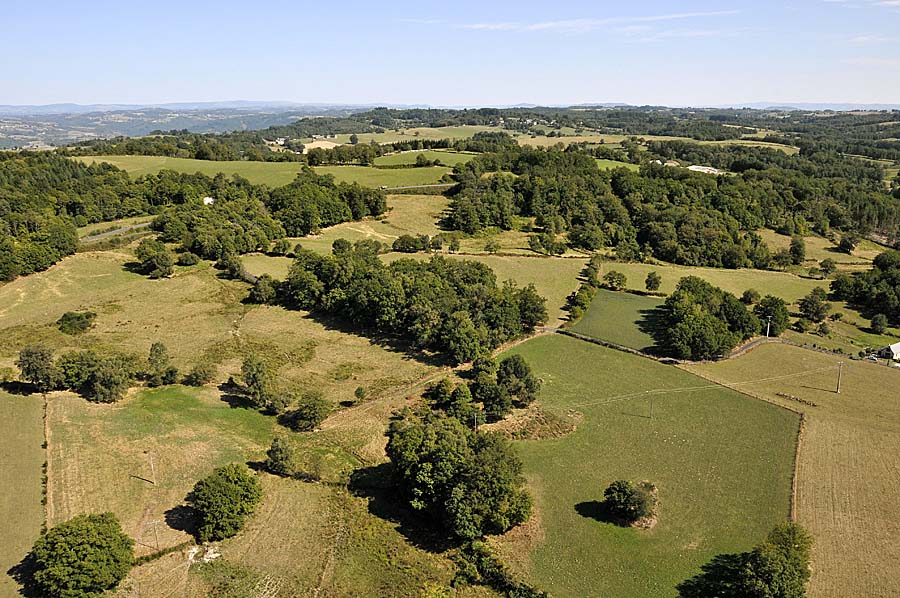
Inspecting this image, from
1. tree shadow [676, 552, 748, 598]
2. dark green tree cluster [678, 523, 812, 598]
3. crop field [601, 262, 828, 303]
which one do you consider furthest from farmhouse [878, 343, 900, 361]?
tree shadow [676, 552, 748, 598]

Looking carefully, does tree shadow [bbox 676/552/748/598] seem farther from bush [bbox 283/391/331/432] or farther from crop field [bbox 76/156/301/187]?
crop field [bbox 76/156/301/187]

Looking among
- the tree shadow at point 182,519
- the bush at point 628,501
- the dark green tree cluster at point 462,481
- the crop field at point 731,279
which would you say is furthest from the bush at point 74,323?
the crop field at point 731,279

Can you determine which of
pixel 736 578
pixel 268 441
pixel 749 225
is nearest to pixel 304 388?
pixel 268 441

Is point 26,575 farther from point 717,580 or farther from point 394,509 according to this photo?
point 717,580

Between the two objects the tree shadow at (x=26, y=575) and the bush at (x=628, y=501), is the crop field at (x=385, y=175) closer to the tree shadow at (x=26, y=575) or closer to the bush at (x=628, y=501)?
the tree shadow at (x=26, y=575)

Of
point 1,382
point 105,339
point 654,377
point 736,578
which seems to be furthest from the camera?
point 105,339

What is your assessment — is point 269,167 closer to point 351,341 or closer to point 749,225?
point 351,341

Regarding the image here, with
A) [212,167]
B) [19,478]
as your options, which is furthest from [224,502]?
[212,167]
